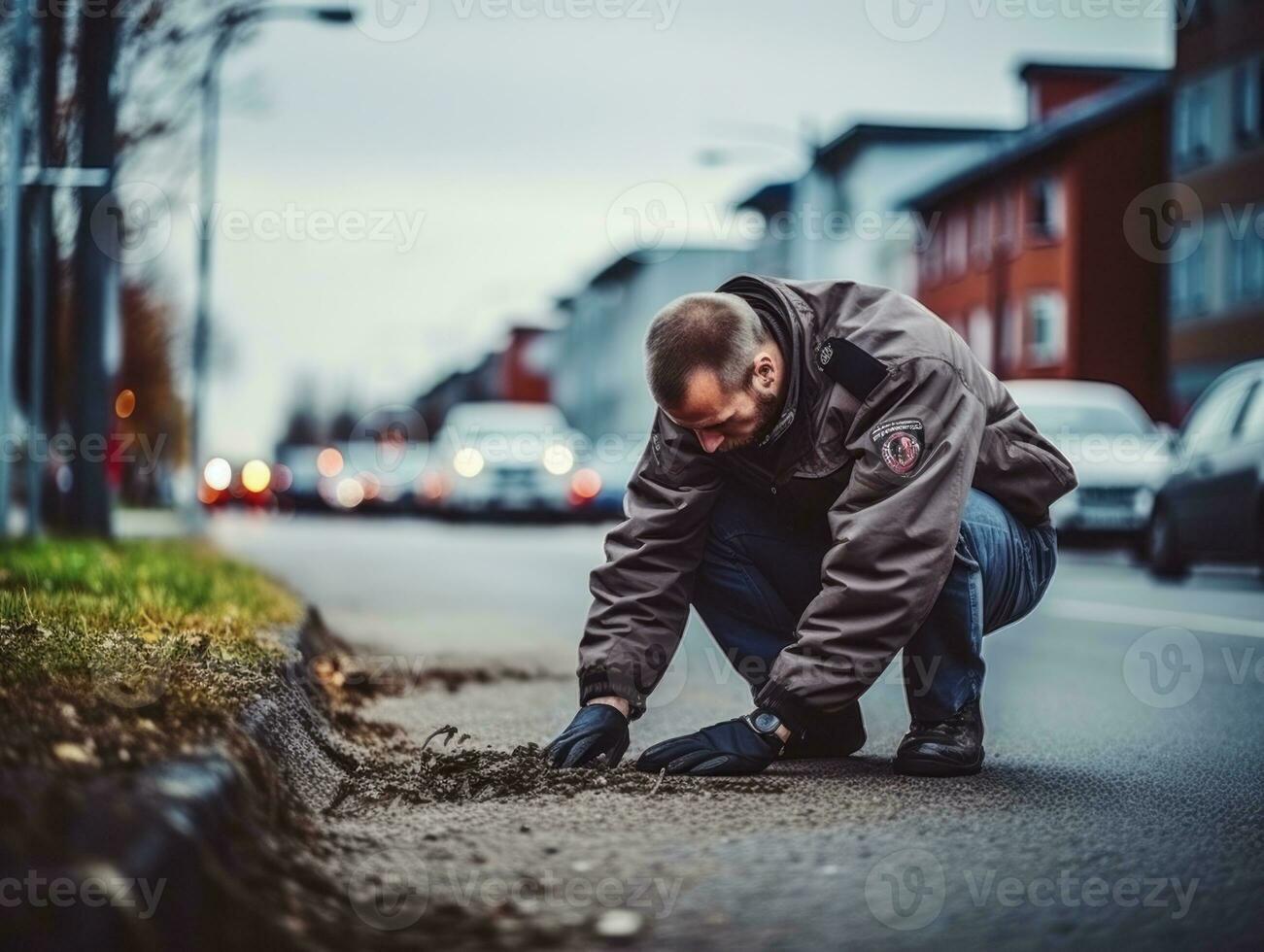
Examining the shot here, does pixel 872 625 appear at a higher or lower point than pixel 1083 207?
lower

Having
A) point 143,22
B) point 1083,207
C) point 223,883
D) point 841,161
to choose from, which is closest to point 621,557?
point 223,883

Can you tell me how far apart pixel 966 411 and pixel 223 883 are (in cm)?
243

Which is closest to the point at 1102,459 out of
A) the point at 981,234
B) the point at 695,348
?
the point at 695,348

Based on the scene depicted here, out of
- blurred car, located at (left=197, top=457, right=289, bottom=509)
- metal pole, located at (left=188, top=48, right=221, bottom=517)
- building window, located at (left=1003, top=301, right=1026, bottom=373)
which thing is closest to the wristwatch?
metal pole, located at (left=188, top=48, right=221, bottom=517)

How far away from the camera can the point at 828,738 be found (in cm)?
546

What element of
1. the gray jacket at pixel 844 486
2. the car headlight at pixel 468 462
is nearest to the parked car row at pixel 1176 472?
the gray jacket at pixel 844 486

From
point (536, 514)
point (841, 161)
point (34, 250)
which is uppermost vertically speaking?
point (841, 161)

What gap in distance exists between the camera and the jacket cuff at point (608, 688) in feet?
16.7

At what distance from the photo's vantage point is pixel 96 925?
9.75 feet

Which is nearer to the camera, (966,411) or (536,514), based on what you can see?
(966,411)

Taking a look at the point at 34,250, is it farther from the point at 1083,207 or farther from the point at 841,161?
the point at 841,161

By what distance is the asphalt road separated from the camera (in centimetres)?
353

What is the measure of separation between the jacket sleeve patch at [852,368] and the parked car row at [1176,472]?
10530 mm

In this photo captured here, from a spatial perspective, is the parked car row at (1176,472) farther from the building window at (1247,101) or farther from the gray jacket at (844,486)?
the building window at (1247,101)
